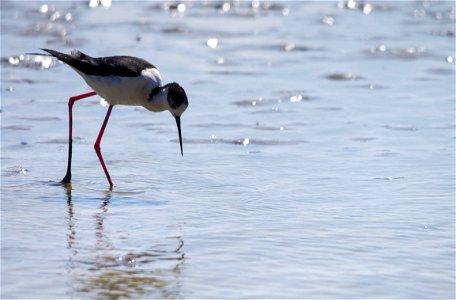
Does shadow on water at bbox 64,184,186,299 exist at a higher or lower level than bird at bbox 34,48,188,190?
lower

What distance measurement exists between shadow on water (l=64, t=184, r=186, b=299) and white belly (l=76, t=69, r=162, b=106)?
158 centimetres

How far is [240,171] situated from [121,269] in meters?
2.34

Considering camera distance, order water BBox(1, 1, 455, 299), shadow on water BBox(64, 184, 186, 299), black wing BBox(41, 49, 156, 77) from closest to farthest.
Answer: shadow on water BBox(64, 184, 186, 299) → water BBox(1, 1, 455, 299) → black wing BBox(41, 49, 156, 77)

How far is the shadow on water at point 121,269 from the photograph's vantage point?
471 cm

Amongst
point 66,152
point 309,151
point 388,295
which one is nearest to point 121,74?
point 66,152

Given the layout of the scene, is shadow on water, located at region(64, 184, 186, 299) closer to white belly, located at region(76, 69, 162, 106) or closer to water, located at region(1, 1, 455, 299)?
water, located at region(1, 1, 455, 299)

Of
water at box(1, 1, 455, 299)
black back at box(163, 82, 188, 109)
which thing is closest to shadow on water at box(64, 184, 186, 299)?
water at box(1, 1, 455, 299)

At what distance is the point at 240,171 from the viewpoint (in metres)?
7.23

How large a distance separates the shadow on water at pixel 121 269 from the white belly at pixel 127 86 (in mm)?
1584

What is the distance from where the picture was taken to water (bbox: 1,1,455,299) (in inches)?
197

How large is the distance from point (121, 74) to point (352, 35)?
24.1 ft

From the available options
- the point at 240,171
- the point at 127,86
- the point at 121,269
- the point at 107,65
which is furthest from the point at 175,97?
the point at 121,269

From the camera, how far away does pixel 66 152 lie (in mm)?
7648

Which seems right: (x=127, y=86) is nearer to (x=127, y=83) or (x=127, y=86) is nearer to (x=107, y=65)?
(x=127, y=83)
